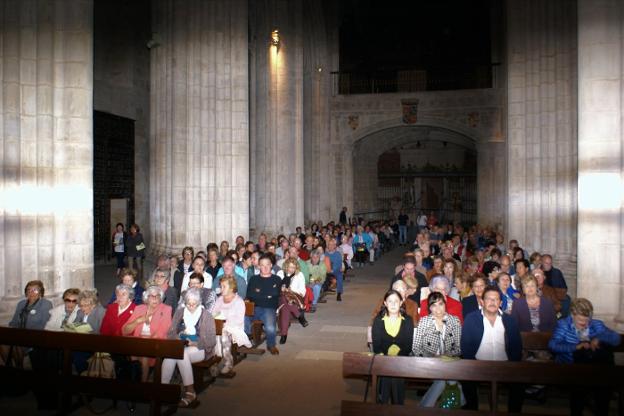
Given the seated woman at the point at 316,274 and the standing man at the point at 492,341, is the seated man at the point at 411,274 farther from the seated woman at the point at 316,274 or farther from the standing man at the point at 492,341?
the seated woman at the point at 316,274

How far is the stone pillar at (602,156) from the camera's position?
28.4 feet

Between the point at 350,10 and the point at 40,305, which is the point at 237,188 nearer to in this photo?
the point at 40,305

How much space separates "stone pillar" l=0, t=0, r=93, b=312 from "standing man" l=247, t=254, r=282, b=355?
3.03 metres

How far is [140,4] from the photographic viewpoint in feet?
68.5

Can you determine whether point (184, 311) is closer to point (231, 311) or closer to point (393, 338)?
point (231, 311)

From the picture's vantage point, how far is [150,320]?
655 cm

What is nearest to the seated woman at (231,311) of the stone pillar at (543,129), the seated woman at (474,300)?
the seated woman at (474,300)

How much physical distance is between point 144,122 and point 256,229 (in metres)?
5.71

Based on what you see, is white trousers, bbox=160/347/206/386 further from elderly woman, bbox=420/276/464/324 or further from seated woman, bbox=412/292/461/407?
elderly woman, bbox=420/276/464/324

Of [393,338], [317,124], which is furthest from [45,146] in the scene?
[317,124]

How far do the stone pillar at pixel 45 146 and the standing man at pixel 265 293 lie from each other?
3.03 metres

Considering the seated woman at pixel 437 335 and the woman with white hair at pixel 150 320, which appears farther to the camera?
the woman with white hair at pixel 150 320

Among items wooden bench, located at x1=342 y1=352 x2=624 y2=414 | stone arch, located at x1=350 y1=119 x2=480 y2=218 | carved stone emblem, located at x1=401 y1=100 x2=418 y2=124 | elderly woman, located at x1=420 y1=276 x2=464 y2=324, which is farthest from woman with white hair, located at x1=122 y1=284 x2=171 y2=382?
stone arch, located at x1=350 y1=119 x2=480 y2=218

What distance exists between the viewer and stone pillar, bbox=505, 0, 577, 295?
14836mm
